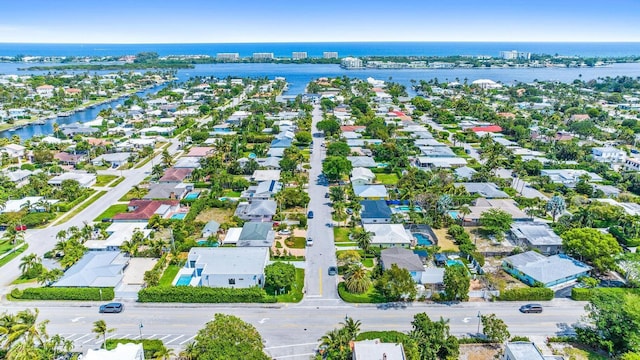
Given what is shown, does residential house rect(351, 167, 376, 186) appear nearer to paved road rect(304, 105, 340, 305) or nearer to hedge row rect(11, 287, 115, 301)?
paved road rect(304, 105, 340, 305)

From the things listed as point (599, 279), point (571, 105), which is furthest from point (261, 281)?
point (571, 105)

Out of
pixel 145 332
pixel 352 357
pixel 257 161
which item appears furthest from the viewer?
pixel 257 161

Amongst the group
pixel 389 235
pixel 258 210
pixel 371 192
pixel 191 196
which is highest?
pixel 371 192

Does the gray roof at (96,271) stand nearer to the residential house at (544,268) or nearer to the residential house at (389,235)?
the residential house at (389,235)

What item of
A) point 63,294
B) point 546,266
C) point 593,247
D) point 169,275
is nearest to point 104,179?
point 169,275

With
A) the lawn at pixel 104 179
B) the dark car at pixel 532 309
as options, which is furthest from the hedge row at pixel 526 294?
the lawn at pixel 104 179

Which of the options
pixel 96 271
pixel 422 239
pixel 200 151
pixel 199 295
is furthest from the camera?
pixel 200 151

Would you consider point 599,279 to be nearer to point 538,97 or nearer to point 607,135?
point 607,135

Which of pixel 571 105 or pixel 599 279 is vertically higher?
pixel 571 105

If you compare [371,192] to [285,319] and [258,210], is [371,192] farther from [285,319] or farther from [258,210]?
[285,319]
